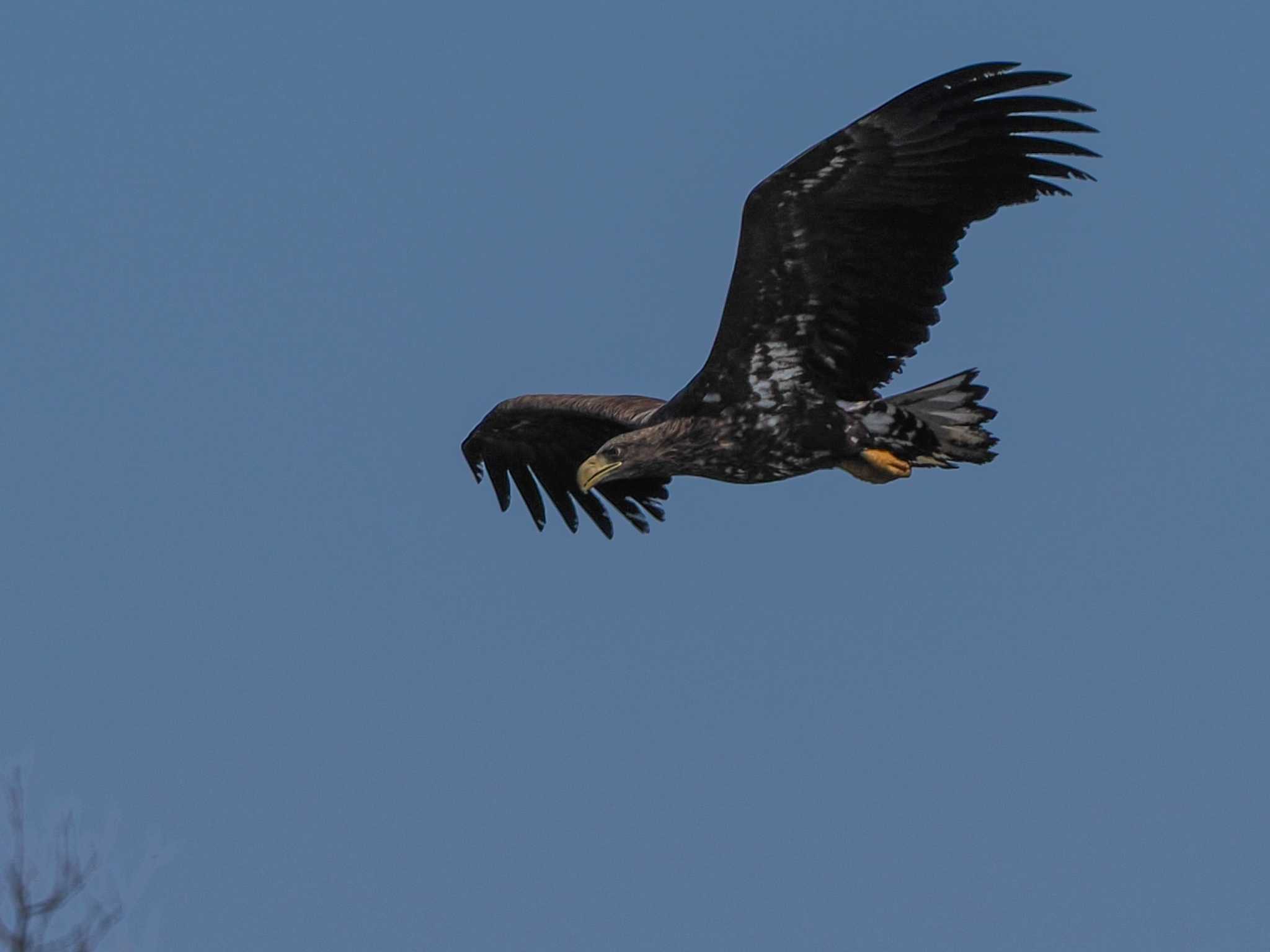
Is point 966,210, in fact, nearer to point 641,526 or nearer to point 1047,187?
point 1047,187

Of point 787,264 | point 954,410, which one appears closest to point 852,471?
point 954,410

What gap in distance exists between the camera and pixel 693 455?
1038 cm

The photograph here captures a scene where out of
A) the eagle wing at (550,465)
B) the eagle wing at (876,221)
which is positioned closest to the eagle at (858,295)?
the eagle wing at (876,221)

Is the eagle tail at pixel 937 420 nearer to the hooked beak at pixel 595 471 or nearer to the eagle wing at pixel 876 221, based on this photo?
the eagle wing at pixel 876 221

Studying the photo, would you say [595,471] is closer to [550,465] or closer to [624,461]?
[624,461]

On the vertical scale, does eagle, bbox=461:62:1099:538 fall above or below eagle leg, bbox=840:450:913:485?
above

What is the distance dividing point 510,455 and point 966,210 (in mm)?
4418

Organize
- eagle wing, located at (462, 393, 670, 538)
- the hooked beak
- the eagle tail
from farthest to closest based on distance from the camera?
eagle wing, located at (462, 393, 670, 538), the hooked beak, the eagle tail

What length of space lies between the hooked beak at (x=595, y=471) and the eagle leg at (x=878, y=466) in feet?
4.17

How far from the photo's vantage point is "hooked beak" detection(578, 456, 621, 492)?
10.5 meters

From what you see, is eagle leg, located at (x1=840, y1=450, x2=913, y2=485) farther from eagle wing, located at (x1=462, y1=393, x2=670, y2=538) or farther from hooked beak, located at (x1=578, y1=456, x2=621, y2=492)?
eagle wing, located at (x1=462, y1=393, x2=670, y2=538)

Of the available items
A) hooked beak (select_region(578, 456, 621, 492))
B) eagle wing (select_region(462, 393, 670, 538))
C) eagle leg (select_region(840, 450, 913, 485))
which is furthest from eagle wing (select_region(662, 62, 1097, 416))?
eagle wing (select_region(462, 393, 670, 538))

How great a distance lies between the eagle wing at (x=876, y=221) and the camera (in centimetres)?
935

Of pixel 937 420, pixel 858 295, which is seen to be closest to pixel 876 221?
pixel 858 295
